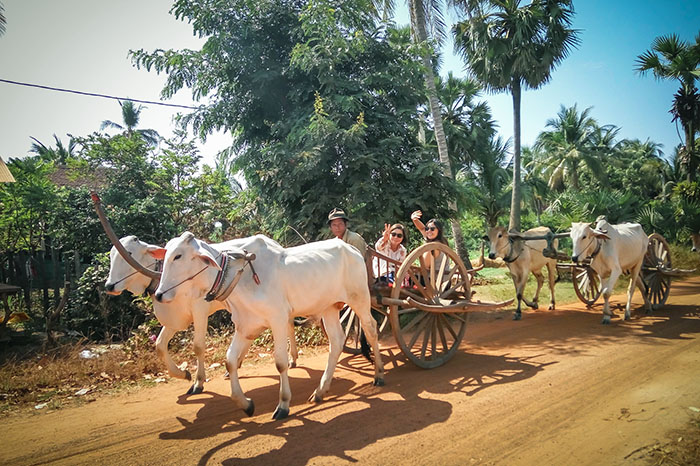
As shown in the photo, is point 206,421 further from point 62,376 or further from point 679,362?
point 679,362

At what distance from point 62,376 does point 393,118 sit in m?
7.78

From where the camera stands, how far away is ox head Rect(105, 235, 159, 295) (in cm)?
547

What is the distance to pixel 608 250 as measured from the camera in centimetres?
834

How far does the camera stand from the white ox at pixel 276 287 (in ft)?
13.8

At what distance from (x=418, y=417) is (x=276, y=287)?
6.41 ft

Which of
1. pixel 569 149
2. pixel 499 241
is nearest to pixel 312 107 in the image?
pixel 499 241

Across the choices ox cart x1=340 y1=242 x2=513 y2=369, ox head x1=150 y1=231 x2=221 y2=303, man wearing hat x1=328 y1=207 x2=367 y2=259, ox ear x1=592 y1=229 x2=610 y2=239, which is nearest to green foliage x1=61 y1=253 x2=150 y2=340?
man wearing hat x1=328 y1=207 x2=367 y2=259

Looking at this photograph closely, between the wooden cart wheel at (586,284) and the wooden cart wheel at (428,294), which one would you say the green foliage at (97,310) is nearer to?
the wooden cart wheel at (428,294)

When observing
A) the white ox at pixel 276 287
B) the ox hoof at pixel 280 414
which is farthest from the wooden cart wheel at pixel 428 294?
the ox hoof at pixel 280 414

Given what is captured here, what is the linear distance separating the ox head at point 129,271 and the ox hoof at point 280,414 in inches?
101

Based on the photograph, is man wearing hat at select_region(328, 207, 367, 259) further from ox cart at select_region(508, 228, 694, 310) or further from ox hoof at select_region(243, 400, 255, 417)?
ox cart at select_region(508, 228, 694, 310)

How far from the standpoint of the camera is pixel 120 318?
948 centimetres

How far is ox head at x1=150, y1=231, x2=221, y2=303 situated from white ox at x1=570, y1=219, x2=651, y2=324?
678 centimetres

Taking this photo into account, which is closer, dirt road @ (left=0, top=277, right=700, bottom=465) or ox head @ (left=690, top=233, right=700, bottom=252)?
dirt road @ (left=0, top=277, right=700, bottom=465)
